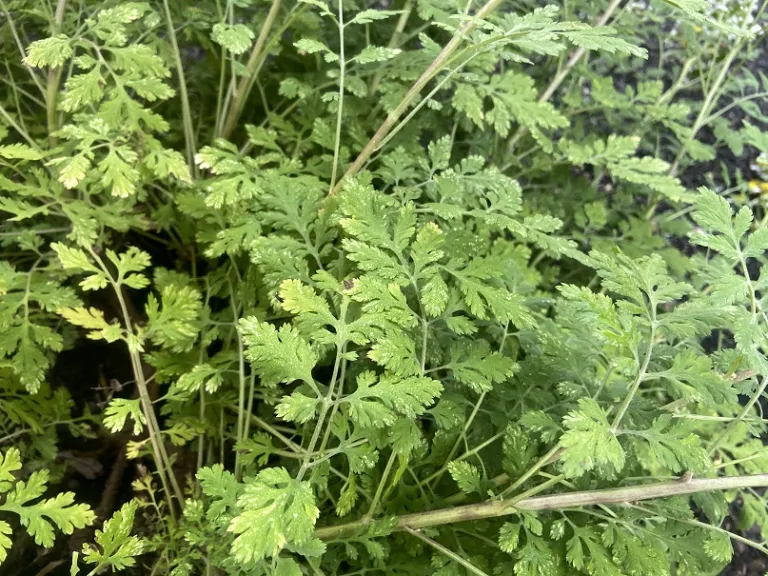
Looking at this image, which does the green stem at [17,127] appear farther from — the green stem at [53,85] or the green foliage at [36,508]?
the green foliage at [36,508]

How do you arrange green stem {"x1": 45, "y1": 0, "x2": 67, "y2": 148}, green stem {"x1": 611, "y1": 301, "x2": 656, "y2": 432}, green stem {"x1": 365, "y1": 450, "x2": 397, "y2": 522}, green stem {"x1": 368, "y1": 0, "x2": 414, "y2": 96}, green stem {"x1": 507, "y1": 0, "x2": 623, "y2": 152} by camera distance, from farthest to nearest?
1. green stem {"x1": 507, "y1": 0, "x2": 623, "y2": 152}
2. green stem {"x1": 368, "y1": 0, "x2": 414, "y2": 96}
3. green stem {"x1": 45, "y1": 0, "x2": 67, "y2": 148}
4. green stem {"x1": 365, "y1": 450, "x2": 397, "y2": 522}
5. green stem {"x1": 611, "y1": 301, "x2": 656, "y2": 432}

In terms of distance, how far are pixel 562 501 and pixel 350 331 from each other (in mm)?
370

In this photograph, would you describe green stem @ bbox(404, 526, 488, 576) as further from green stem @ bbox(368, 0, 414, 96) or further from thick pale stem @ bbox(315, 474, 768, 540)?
green stem @ bbox(368, 0, 414, 96)

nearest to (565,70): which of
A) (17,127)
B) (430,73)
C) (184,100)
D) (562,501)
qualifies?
(430,73)

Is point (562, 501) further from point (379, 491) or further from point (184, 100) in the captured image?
point (184, 100)

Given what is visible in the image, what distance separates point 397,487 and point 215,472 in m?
0.30

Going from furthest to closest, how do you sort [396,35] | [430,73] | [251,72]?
1. [396,35]
2. [251,72]
3. [430,73]

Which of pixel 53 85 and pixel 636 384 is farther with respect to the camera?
pixel 53 85

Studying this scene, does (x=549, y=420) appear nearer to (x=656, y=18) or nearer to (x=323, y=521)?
(x=323, y=521)

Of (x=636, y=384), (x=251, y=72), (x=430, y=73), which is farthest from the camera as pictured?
(x=251, y=72)

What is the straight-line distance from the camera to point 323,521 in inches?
37.0

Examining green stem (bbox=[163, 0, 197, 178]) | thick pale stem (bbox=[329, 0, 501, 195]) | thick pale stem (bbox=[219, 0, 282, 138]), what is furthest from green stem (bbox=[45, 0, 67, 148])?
thick pale stem (bbox=[329, 0, 501, 195])

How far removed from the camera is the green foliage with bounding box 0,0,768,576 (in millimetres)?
799

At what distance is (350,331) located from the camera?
825mm
